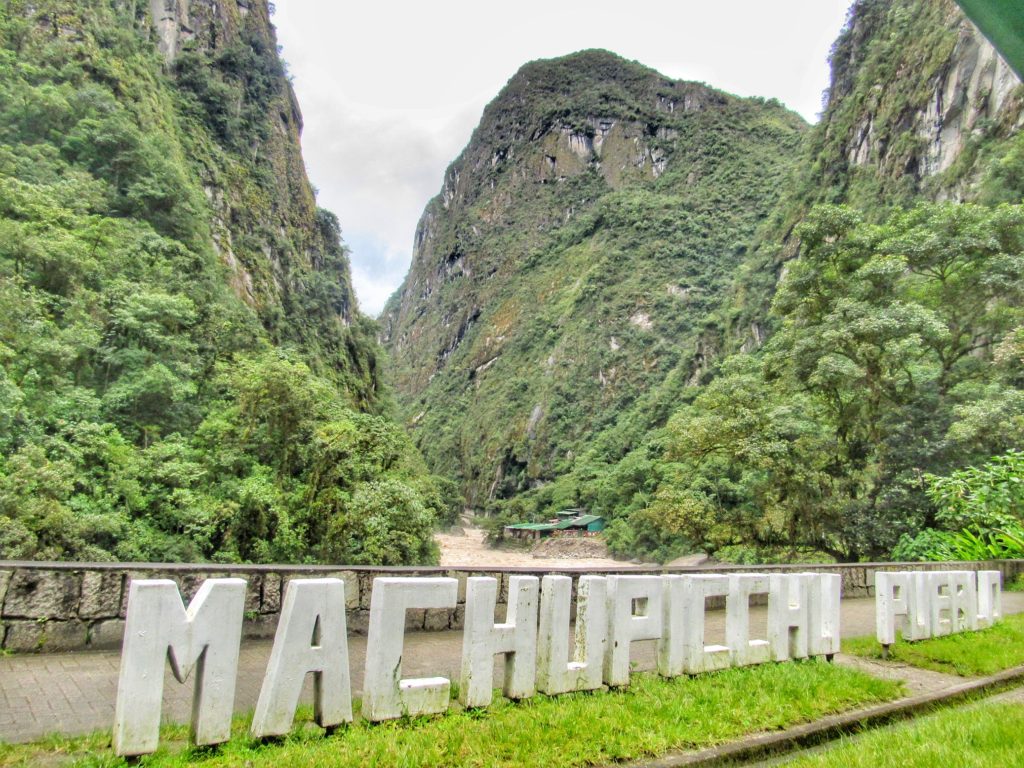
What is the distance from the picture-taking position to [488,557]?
47562mm

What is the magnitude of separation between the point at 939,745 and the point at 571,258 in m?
112

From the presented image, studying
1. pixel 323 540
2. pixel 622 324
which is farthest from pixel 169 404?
pixel 622 324

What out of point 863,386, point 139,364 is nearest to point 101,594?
point 139,364

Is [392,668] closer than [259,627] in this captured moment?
Yes

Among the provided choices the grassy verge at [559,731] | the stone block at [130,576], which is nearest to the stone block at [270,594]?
the stone block at [130,576]

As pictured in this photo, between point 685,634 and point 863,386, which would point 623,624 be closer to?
point 685,634

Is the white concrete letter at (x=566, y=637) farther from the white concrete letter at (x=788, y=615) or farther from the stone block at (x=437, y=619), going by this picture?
the stone block at (x=437, y=619)

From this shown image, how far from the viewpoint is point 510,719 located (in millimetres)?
3322

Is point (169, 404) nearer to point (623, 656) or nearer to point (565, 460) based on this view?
point (623, 656)

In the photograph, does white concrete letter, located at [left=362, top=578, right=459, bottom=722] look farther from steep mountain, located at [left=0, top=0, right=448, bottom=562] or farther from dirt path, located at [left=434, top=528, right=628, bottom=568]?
dirt path, located at [left=434, top=528, right=628, bottom=568]

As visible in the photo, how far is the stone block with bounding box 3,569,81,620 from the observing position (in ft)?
13.8

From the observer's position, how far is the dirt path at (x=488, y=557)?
40.8m

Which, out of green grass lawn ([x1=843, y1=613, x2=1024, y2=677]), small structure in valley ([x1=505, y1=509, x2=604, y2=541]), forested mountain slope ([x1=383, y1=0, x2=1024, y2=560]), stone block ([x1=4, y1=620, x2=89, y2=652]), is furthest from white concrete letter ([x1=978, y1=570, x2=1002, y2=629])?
small structure in valley ([x1=505, y1=509, x2=604, y2=541])

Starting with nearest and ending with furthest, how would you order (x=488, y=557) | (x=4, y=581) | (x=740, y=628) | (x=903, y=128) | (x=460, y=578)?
1. (x=4, y=581)
2. (x=740, y=628)
3. (x=460, y=578)
4. (x=903, y=128)
5. (x=488, y=557)
